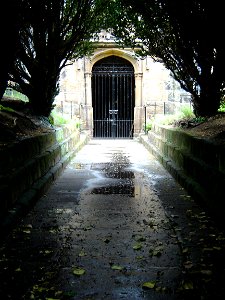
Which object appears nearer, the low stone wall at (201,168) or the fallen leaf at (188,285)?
the fallen leaf at (188,285)

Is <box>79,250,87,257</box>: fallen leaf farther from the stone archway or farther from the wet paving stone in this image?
the stone archway

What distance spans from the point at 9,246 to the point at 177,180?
4.19 metres

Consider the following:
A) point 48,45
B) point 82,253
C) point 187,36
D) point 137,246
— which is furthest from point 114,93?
point 82,253

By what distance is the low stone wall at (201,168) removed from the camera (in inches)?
177

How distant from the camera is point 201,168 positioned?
5.43 meters

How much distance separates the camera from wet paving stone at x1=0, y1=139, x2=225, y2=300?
2.74 metres

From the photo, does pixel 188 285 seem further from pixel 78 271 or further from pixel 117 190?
pixel 117 190

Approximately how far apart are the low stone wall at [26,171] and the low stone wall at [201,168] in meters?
2.49

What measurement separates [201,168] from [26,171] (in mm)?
2674

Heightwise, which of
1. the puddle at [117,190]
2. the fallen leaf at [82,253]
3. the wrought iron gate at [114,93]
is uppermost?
the wrought iron gate at [114,93]

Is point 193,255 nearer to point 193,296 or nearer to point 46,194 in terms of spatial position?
point 193,296

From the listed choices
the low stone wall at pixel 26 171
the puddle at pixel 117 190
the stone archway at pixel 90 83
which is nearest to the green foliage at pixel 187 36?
the puddle at pixel 117 190

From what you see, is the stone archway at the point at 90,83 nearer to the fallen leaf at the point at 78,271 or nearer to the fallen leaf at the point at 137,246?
the fallen leaf at the point at 137,246

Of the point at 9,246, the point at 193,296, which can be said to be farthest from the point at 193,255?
the point at 9,246
